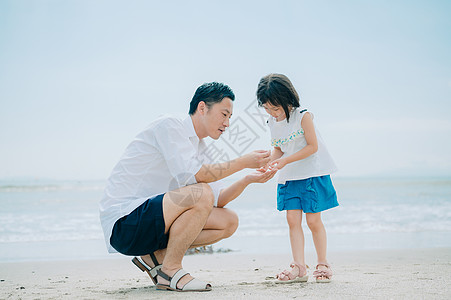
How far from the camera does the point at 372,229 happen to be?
7.57 meters

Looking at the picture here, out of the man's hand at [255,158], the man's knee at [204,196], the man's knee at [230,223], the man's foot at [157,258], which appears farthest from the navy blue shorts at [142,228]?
the man's hand at [255,158]

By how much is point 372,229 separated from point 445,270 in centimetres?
426

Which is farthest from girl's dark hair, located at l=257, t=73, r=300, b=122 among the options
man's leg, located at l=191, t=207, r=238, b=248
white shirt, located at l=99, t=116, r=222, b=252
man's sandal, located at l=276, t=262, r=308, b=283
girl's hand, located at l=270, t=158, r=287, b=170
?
man's sandal, located at l=276, t=262, r=308, b=283

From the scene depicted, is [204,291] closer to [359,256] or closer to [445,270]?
[445,270]

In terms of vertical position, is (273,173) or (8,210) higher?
(273,173)

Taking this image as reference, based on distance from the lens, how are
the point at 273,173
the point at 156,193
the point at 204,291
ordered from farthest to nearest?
the point at 273,173, the point at 156,193, the point at 204,291

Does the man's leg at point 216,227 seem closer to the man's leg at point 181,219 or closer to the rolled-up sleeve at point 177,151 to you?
the man's leg at point 181,219

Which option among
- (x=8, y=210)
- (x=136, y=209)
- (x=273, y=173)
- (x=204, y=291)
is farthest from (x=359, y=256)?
(x=8, y=210)

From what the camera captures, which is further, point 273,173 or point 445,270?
point 445,270

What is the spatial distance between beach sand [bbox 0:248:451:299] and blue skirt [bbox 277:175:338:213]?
1.75 ft

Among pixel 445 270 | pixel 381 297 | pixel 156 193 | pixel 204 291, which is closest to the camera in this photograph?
pixel 381 297

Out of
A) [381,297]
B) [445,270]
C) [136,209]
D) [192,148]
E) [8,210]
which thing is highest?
[192,148]

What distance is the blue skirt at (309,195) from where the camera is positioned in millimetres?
3133

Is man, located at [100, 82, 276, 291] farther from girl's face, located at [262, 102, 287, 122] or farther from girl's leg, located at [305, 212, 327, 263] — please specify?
girl's leg, located at [305, 212, 327, 263]
